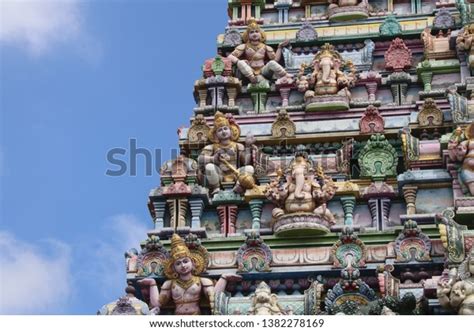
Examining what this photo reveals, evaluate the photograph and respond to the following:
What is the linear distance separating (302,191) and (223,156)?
2.25 m

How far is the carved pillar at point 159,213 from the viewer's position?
28469 mm

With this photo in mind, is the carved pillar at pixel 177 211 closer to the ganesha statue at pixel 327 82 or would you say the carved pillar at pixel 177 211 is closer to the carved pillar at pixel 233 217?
the carved pillar at pixel 233 217

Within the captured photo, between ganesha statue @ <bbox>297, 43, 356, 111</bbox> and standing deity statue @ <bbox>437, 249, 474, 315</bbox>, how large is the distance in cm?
619

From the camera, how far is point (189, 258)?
2672 cm

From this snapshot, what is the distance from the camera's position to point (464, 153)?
27.2m

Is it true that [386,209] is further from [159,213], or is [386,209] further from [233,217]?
[159,213]

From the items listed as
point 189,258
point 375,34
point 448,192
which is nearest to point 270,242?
point 189,258

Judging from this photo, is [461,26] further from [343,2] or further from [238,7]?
[238,7]

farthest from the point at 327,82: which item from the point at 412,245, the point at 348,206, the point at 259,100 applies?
the point at 412,245

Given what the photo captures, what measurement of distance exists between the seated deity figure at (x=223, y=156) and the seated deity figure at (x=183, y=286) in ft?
7.53

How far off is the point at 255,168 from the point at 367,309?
4563 mm

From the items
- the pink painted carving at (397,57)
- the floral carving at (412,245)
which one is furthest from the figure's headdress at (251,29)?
the floral carving at (412,245)

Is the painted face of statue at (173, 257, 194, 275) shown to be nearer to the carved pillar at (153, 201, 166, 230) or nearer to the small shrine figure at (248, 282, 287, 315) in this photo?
the small shrine figure at (248, 282, 287, 315)

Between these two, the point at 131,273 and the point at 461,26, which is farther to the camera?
the point at 461,26
